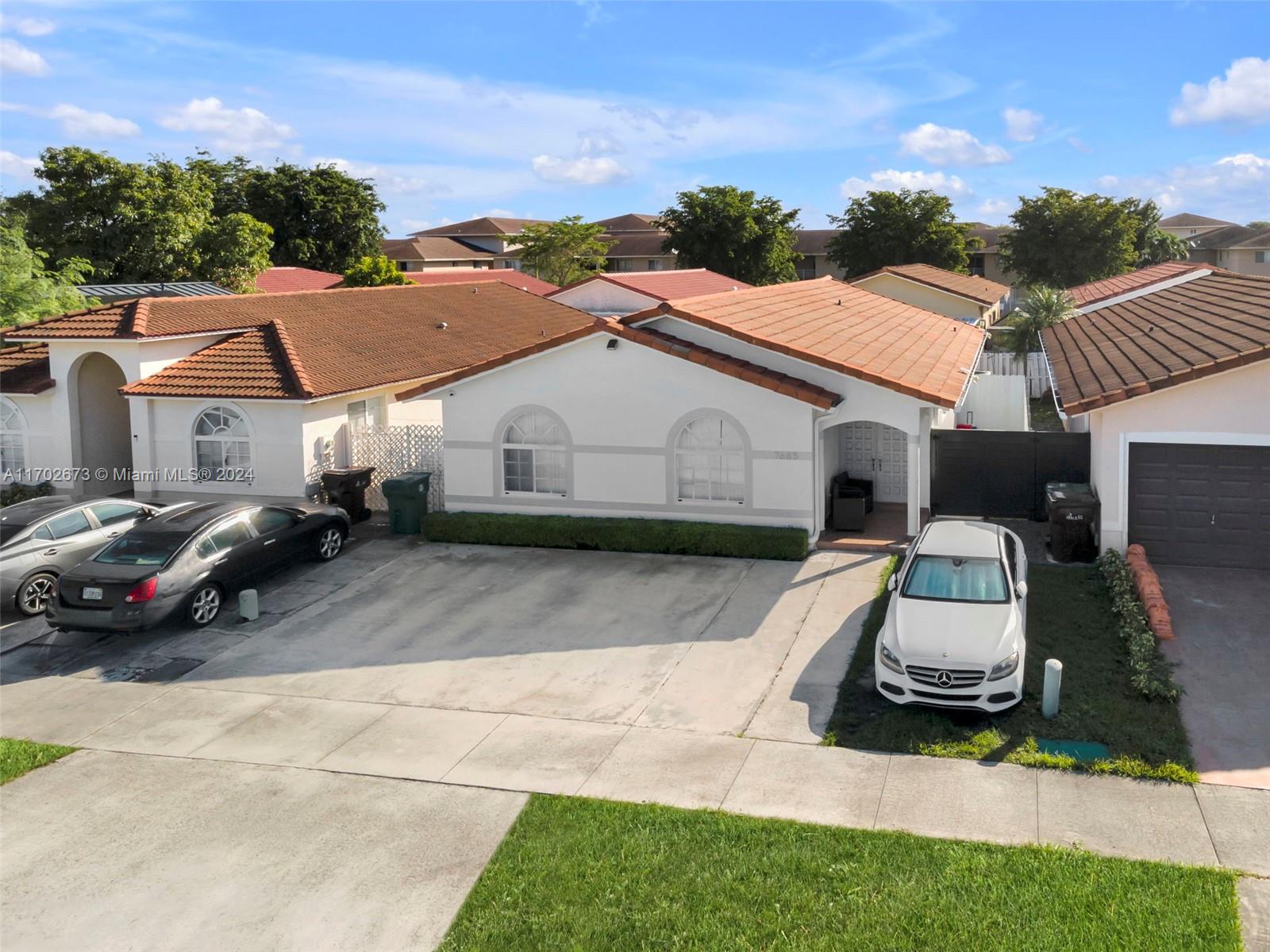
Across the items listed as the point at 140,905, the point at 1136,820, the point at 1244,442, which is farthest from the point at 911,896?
the point at 1244,442

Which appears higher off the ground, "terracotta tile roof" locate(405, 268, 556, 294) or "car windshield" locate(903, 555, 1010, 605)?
"terracotta tile roof" locate(405, 268, 556, 294)

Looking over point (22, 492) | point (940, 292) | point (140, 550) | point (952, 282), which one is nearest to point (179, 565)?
point (140, 550)

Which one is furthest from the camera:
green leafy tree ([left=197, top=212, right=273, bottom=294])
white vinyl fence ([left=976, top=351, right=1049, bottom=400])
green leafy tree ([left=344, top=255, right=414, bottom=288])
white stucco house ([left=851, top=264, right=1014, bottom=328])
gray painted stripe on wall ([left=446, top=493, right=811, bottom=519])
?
green leafy tree ([left=344, top=255, right=414, bottom=288])

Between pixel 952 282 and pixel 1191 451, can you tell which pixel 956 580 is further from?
pixel 952 282

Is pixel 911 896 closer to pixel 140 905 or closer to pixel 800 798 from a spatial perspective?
pixel 800 798

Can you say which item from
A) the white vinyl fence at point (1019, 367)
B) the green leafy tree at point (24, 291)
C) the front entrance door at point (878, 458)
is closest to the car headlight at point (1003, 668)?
the front entrance door at point (878, 458)

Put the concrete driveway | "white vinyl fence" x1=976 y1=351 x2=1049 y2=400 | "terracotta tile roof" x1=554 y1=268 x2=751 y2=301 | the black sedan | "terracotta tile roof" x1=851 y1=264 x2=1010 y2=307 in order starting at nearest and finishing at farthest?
the concrete driveway
the black sedan
"white vinyl fence" x1=976 y1=351 x2=1049 y2=400
"terracotta tile roof" x1=554 y1=268 x2=751 y2=301
"terracotta tile roof" x1=851 y1=264 x2=1010 y2=307

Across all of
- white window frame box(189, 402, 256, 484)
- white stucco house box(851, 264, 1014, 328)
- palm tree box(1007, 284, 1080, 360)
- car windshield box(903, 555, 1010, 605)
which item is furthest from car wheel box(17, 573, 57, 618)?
white stucco house box(851, 264, 1014, 328)

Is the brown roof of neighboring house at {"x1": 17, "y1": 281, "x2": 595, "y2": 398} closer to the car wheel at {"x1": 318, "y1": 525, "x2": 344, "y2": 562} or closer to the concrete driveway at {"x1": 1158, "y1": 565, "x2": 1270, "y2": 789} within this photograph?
the car wheel at {"x1": 318, "y1": 525, "x2": 344, "y2": 562}
